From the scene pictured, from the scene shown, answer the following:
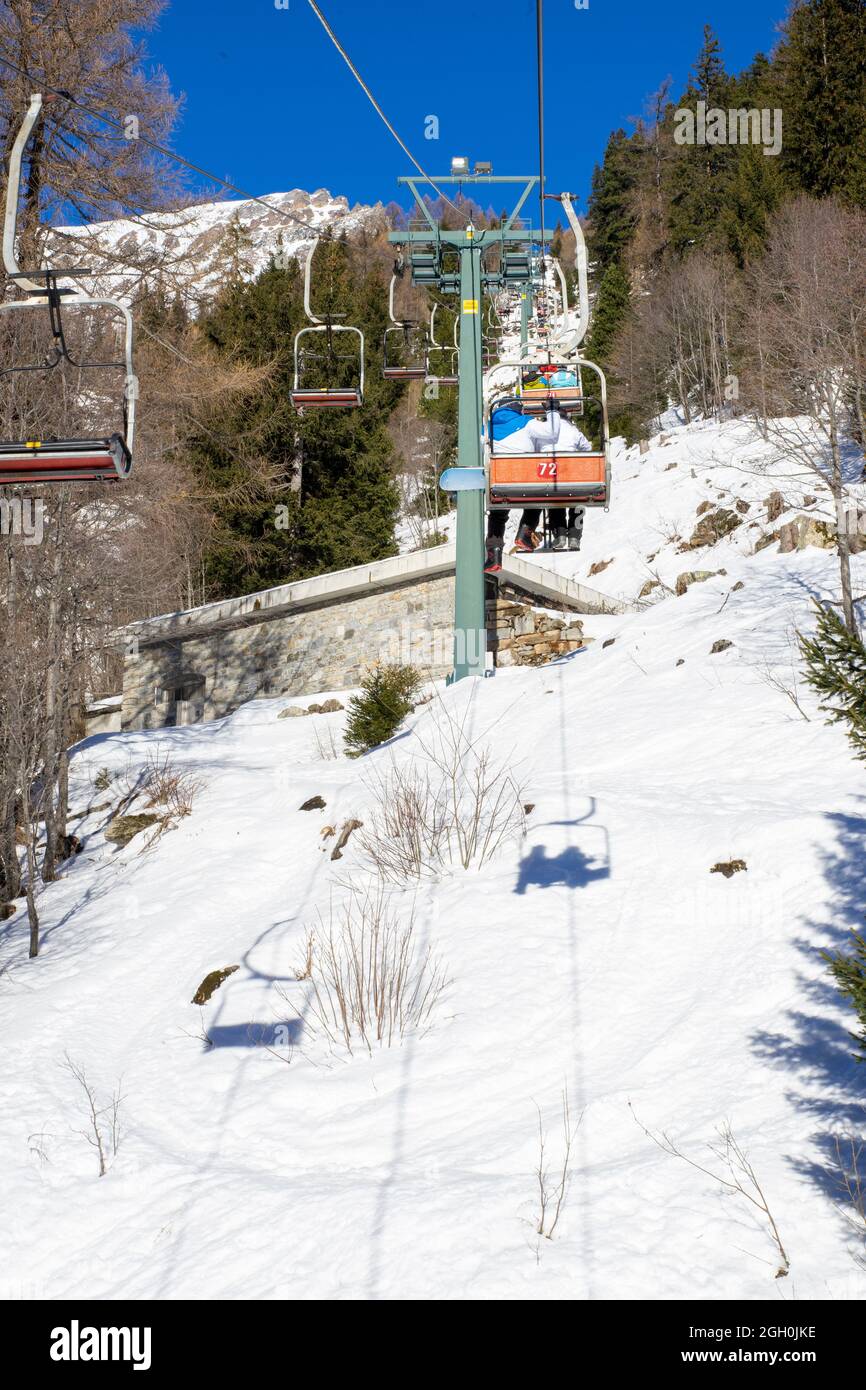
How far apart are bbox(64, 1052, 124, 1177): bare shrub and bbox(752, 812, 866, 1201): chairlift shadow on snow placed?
11.6ft

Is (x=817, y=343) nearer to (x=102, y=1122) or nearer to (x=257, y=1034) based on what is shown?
(x=257, y=1034)

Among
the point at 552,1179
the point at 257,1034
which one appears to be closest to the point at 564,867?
the point at 257,1034

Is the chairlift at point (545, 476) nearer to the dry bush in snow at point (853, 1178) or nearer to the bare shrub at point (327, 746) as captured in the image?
the dry bush in snow at point (853, 1178)

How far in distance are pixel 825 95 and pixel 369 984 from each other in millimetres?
34705

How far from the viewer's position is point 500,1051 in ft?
20.3

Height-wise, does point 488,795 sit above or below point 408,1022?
above

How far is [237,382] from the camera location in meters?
15.6

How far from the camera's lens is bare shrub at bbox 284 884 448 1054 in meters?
6.64

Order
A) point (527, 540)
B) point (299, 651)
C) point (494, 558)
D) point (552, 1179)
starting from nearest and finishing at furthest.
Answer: point (552, 1179) < point (527, 540) < point (494, 558) < point (299, 651)

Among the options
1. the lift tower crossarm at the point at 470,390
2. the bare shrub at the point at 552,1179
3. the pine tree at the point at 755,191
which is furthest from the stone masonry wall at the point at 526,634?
the pine tree at the point at 755,191

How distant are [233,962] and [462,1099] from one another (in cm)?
270

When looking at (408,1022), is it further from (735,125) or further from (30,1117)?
(735,125)

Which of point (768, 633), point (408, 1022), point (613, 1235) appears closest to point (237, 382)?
point (768, 633)
